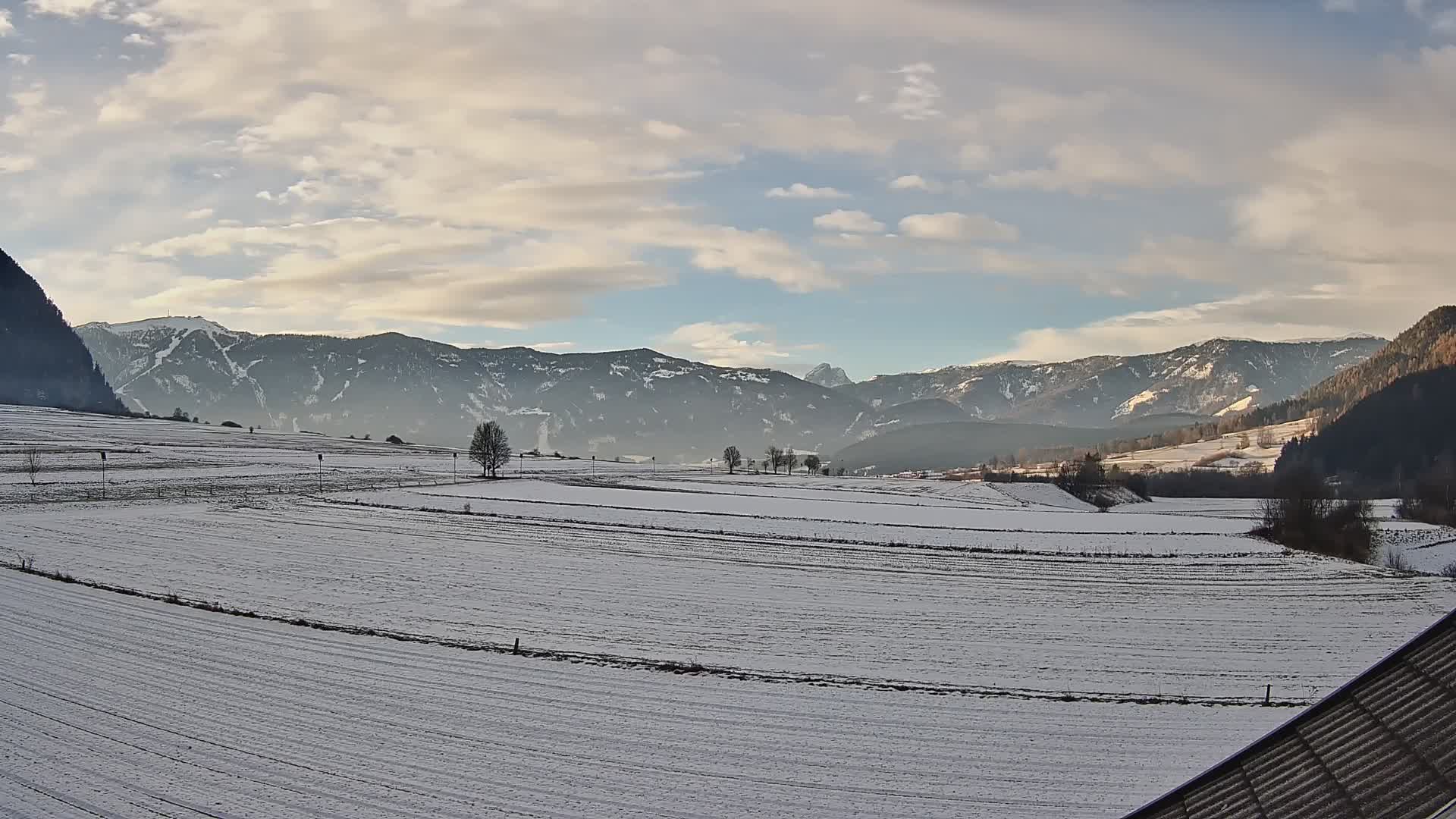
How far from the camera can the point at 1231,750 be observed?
71.1 feet

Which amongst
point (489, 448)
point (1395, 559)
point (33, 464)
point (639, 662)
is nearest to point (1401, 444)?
point (1395, 559)

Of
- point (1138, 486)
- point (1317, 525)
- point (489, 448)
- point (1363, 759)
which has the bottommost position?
point (1138, 486)

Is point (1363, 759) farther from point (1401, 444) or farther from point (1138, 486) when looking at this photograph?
point (1401, 444)

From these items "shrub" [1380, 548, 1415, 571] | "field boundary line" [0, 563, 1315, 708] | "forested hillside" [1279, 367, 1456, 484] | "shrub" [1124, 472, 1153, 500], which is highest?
"forested hillside" [1279, 367, 1456, 484]

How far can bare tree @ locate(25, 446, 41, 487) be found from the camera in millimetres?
86000

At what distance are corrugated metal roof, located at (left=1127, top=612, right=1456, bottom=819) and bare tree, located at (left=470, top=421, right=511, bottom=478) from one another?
356 ft

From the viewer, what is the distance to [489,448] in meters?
117

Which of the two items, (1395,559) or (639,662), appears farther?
(1395,559)

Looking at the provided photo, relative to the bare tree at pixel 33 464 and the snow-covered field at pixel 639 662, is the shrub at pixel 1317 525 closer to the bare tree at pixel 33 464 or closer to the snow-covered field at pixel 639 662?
the snow-covered field at pixel 639 662

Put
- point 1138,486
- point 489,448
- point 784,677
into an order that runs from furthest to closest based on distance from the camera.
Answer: point 1138,486, point 489,448, point 784,677

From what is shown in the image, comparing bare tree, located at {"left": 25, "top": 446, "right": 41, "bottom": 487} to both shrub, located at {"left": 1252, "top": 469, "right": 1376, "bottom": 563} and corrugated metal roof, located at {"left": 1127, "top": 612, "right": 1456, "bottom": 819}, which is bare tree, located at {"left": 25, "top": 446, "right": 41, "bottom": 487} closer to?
corrugated metal roof, located at {"left": 1127, "top": 612, "right": 1456, "bottom": 819}

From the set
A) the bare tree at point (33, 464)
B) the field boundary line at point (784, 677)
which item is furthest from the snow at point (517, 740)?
the bare tree at point (33, 464)

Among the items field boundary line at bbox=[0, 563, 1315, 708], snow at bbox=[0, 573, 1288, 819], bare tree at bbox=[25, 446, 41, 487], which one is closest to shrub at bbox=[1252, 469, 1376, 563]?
field boundary line at bbox=[0, 563, 1315, 708]

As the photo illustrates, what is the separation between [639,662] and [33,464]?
280 feet
